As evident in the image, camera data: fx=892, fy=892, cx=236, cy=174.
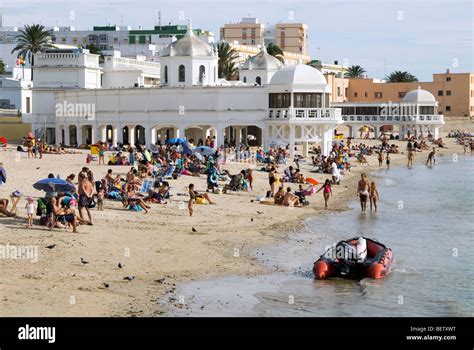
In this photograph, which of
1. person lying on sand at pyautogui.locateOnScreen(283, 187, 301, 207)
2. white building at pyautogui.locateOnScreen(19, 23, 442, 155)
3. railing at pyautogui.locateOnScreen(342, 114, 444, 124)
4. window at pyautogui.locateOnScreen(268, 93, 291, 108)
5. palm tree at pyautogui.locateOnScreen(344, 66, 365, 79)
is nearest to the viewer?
person lying on sand at pyautogui.locateOnScreen(283, 187, 301, 207)

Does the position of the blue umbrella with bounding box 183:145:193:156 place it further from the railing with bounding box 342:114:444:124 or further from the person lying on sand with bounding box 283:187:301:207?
the railing with bounding box 342:114:444:124

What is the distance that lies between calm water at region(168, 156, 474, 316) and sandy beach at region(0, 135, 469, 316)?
81cm

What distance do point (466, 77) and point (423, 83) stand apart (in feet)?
17.9

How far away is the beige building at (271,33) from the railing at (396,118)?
5284 centimetres

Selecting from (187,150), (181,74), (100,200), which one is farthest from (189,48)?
(100,200)

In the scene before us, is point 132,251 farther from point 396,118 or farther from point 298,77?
point 396,118

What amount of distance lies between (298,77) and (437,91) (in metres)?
68.0

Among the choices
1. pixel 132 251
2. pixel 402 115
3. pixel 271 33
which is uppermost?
pixel 271 33

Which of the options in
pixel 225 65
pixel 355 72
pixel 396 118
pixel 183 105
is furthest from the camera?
pixel 355 72

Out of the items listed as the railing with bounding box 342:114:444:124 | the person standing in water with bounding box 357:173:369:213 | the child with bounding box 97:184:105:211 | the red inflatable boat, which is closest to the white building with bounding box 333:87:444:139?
the railing with bounding box 342:114:444:124

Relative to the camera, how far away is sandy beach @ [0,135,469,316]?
1744 cm

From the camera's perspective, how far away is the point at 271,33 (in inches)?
5965

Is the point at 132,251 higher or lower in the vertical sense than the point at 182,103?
lower
